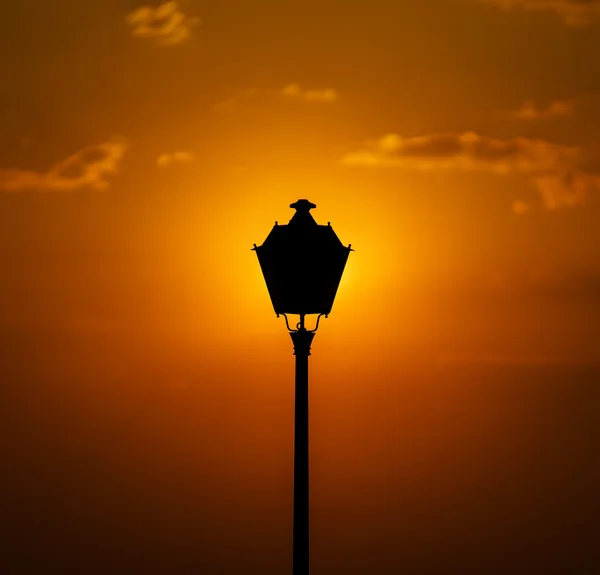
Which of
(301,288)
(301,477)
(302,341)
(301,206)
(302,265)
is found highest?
(301,206)

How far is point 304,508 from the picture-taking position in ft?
27.4

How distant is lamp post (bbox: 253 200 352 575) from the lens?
8.34 m

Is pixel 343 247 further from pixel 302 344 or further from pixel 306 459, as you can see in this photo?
pixel 306 459

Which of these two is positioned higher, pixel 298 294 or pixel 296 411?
pixel 298 294

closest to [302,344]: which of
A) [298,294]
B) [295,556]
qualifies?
[298,294]

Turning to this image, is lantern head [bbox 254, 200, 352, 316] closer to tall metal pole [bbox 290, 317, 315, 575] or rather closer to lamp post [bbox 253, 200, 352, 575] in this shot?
lamp post [bbox 253, 200, 352, 575]

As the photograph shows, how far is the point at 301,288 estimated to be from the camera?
835 cm

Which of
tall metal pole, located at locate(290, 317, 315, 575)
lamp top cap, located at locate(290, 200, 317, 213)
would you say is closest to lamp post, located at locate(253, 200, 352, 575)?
tall metal pole, located at locate(290, 317, 315, 575)

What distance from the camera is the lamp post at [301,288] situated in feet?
27.4

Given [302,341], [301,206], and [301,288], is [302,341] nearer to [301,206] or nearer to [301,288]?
[301,288]

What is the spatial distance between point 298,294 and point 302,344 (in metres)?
0.46

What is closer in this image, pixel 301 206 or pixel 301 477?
pixel 301 477

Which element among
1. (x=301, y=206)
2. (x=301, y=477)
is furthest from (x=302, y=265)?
(x=301, y=477)

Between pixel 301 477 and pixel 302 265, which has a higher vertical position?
pixel 302 265
